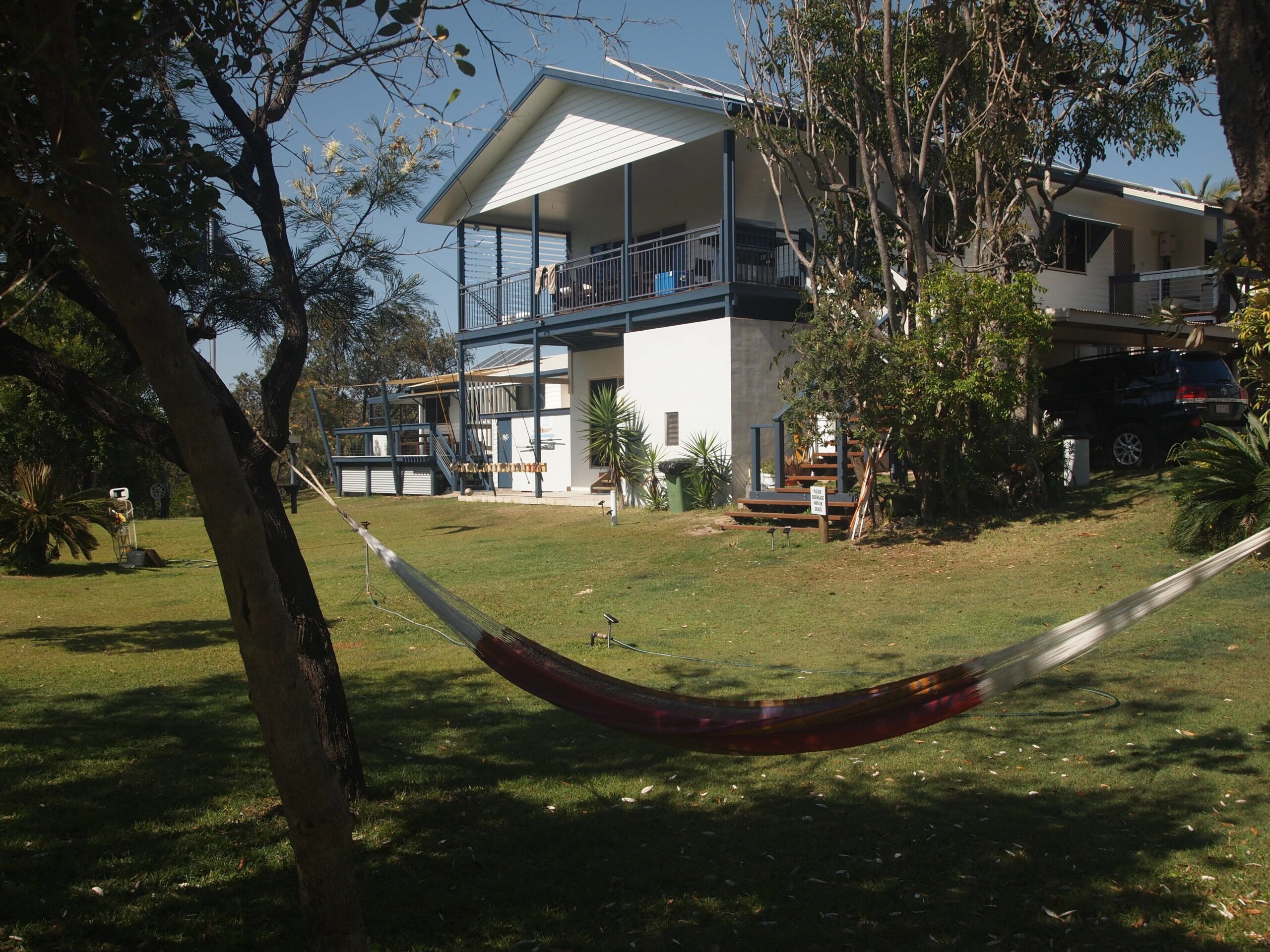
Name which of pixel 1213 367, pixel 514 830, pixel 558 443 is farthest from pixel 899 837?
pixel 558 443

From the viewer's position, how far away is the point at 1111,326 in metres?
16.3

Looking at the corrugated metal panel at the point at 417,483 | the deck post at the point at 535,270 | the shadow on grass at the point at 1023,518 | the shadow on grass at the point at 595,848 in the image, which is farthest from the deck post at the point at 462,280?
the shadow on grass at the point at 595,848

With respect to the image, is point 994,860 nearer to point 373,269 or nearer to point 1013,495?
point 373,269

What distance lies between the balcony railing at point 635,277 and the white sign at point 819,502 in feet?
16.8

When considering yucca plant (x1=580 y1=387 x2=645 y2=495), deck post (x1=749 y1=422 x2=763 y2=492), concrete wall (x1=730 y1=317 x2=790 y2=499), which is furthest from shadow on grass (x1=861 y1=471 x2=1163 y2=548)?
yucca plant (x1=580 y1=387 x2=645 y2=495)

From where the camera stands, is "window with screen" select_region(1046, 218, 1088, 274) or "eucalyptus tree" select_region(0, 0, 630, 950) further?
"window with screen" select_region(1046, 218, 1088, 274)

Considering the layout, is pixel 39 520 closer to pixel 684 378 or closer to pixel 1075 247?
pixel 684 378

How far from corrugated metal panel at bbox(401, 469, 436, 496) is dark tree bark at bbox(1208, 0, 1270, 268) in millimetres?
23056

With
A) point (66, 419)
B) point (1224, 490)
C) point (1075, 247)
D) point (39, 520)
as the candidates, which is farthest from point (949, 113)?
point (66, 419)

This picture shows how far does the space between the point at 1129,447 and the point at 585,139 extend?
11200mm

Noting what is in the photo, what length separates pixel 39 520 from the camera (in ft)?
41.5

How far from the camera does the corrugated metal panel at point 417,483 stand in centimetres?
2494

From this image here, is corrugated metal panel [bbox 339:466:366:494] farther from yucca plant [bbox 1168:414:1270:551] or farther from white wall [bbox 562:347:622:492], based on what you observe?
yucca plant [bbox 1168:414:1270:551]

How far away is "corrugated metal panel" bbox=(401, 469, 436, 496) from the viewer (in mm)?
24938
